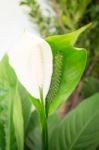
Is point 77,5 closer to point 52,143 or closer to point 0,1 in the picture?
point 0,1

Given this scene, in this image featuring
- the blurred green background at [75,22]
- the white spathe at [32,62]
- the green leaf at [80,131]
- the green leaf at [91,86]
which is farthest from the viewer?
the blurred green background at [75,22]

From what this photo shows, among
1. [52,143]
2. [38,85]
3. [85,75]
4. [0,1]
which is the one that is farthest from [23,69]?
[0,1]

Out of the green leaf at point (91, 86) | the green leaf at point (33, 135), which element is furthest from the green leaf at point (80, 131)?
the green leaf at point (91, 86)

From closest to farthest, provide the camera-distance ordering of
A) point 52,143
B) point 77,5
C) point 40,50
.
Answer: point 40,50, point 52,143, point 77,5

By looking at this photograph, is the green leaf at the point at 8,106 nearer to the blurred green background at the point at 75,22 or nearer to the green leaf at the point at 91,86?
the green leaf at the point at 91,86

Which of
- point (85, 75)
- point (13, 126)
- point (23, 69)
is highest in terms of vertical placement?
point (23, 69)

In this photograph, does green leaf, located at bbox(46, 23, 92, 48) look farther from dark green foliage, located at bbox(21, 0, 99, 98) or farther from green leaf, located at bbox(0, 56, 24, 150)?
dark green foliage, located at bbox(21, 0, 99, 98)

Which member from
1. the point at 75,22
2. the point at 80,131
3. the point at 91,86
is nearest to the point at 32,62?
the point at 80,131
